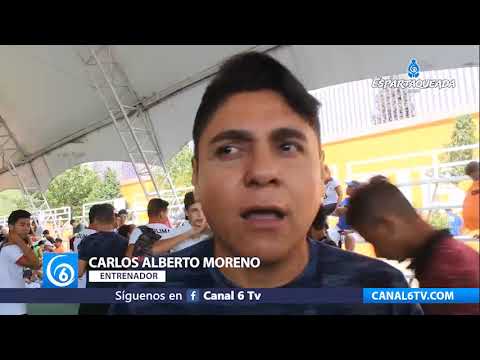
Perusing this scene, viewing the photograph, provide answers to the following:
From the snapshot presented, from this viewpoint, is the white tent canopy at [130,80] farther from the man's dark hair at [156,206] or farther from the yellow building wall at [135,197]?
the man's dark hair at [156,206]

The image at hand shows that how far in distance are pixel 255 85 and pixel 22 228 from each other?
6.16 ft

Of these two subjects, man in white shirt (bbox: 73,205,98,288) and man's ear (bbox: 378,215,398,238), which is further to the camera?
man in white shirt (bbox: 73,205,98,288)

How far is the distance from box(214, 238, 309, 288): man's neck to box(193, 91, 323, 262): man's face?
44 mm

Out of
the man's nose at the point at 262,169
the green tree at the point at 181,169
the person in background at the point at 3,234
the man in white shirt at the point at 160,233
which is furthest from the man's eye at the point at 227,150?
the person in background at the point at 3,234

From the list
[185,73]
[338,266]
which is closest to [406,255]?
[338,266]

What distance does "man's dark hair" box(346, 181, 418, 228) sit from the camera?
9.96 ft

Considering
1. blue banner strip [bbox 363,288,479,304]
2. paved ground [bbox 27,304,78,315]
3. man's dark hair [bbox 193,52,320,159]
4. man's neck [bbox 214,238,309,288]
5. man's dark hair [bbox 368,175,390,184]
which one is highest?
man's dark hair [bbox 193,52,320,159]

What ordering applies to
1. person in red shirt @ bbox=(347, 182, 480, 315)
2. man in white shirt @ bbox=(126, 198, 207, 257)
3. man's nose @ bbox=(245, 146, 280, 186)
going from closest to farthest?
man's nose @ bbox=(245, 146, 280, 186), person in red shirt @ bbox=(347, 182, 480, 315), man in white shirt @ bbox=(126, 198, 207, 257)

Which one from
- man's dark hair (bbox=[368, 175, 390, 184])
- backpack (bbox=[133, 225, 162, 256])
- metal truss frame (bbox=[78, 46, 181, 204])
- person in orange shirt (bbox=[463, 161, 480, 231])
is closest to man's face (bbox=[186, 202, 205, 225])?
metal truss frame (bbox=[78, 46, 181, 204])

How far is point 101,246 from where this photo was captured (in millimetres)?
3125

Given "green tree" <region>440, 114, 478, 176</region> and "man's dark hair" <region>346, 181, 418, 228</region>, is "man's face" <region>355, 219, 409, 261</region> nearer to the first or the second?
"man's dark hair" <region>346, 181, 418, 228</region>

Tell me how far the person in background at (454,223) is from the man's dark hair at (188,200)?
5.39 feet

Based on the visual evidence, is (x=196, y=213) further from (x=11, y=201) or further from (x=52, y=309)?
(x=11, y=201)
